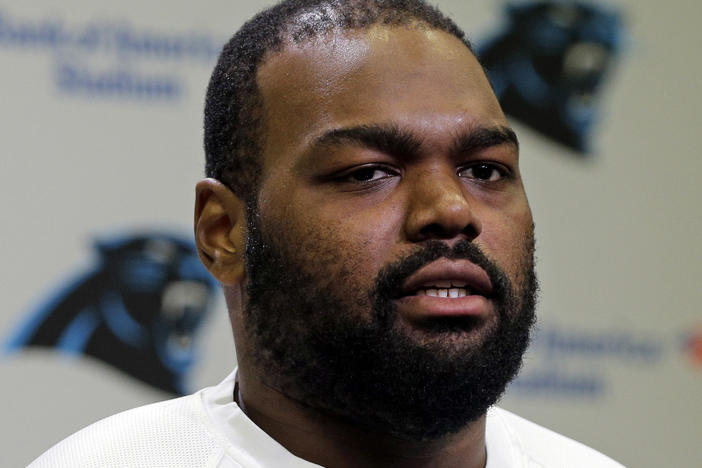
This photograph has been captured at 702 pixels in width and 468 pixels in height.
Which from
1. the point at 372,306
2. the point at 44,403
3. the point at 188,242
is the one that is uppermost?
the point at 372,306

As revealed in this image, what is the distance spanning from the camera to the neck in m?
0.98

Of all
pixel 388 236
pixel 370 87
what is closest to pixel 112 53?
pixel 370 87

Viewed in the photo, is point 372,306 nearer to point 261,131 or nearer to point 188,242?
point 261,131

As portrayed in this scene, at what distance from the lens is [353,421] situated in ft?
3.17

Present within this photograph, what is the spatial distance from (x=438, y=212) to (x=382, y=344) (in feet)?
0.45

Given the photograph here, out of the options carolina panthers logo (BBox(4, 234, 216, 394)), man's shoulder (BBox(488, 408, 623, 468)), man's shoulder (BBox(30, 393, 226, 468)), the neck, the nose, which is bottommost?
carolina panthers logo (BBox(4, 234, 216, 394))

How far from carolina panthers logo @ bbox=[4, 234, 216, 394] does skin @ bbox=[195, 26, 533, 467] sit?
0.73m

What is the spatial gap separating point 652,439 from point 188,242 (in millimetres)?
1166

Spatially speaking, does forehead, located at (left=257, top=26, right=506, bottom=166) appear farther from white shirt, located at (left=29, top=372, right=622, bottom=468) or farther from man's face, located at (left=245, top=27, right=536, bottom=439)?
white shirt, located at (left=29, top=372, right=622, bottom=468)

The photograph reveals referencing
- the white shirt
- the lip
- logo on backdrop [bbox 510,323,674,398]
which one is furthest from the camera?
logo on backdrop [bbox 510,323,674,398]

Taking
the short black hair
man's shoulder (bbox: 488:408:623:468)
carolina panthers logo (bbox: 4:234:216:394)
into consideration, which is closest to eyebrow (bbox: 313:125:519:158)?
the short black hair

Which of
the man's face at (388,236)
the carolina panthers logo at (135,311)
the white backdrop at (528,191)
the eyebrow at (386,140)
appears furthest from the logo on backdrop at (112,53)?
the eyebrow at (386,140)

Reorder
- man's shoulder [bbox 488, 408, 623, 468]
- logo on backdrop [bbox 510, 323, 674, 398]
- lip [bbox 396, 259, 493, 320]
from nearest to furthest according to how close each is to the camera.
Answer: lip [bbox 396, 259, 493, 320] → man's shoulder [bbox 488, 408, 623, 468] → logo on backdrop [bbox 510, 323, 674, 398]

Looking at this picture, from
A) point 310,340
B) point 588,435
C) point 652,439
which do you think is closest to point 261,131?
point 310,340
